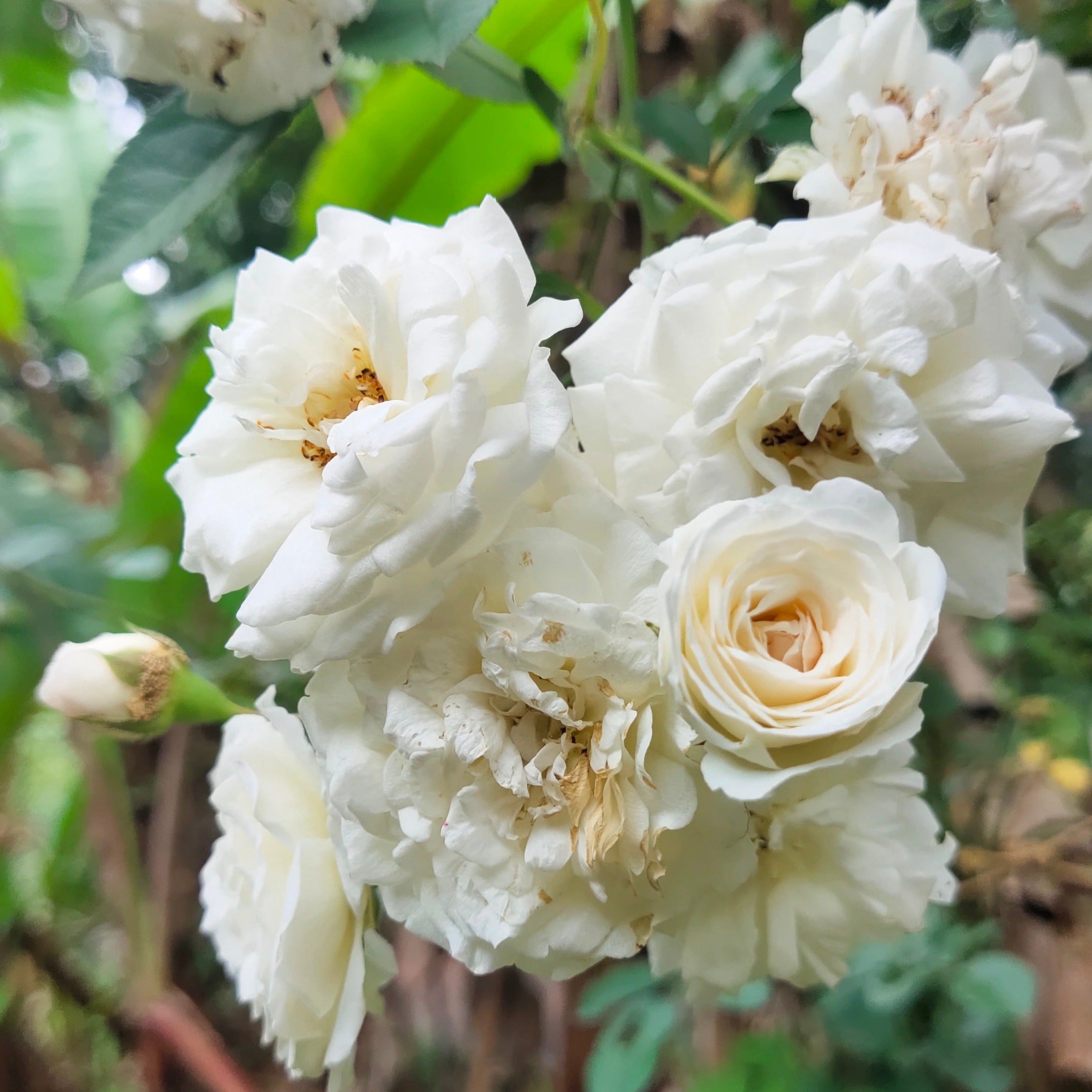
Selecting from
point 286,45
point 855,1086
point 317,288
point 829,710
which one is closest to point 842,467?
point 829,710

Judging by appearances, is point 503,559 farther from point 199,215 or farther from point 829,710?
point 199,215

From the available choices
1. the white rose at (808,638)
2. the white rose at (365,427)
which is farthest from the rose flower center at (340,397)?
the white rose at (808,638)

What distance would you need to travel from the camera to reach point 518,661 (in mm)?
258

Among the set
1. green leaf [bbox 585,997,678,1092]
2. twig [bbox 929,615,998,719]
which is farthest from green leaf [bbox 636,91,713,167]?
green leaf [bbox 585,997,678,1092]

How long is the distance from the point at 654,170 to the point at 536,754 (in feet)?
1.04

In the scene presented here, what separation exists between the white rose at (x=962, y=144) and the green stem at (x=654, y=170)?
0.07 meters

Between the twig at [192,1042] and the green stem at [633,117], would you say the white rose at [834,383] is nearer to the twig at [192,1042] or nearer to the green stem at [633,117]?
the green stem at [633,117]

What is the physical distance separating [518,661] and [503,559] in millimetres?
34

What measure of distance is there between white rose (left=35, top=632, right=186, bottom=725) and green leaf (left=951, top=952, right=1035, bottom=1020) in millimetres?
542

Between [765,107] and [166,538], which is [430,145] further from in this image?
[166,538]

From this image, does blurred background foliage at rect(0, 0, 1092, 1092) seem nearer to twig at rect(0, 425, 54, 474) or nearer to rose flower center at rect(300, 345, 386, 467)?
twig at rect(0, 425, 54, 474)

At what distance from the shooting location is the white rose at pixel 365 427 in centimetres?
25

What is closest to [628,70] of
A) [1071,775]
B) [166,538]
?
[166,538]

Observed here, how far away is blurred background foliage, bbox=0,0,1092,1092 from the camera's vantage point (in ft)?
1.83
